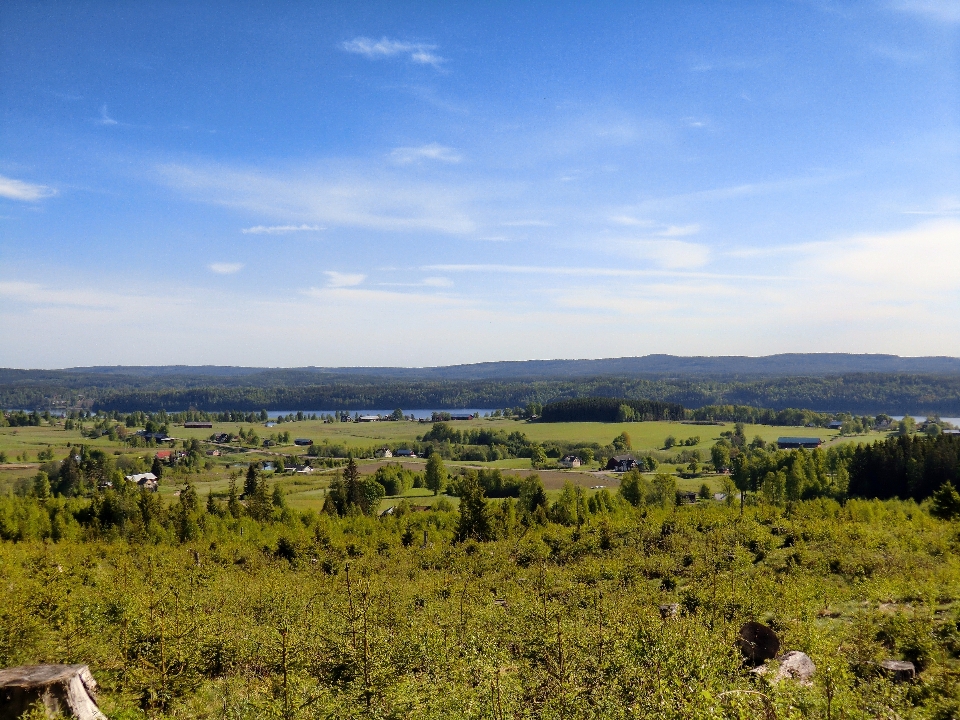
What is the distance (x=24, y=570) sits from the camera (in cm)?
3397

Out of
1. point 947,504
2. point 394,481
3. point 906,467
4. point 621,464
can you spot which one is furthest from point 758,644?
point 621,464

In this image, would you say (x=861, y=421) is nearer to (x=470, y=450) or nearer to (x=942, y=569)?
(x=470, y=450)

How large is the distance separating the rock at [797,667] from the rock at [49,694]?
1709 centimetres

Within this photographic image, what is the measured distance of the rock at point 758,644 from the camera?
1933 centimetres

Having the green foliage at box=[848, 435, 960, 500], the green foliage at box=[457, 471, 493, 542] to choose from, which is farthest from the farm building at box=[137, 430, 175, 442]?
the green foliage at box=[848, 435, 960, 500]

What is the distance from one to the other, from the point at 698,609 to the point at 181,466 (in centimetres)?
13381

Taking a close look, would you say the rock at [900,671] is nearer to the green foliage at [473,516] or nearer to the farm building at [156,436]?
the green foliage at [473,516]

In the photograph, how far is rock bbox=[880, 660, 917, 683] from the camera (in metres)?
17.7

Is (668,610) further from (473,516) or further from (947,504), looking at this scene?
(947,504)

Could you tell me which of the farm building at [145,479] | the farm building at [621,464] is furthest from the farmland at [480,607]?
the farm building at [621,464]

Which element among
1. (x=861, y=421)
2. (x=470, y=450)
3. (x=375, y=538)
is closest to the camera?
(x=375, y=538)

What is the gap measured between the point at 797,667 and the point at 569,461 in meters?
122

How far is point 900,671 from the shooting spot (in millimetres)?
17844

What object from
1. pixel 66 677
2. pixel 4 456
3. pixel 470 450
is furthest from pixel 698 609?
pixel 4 456
